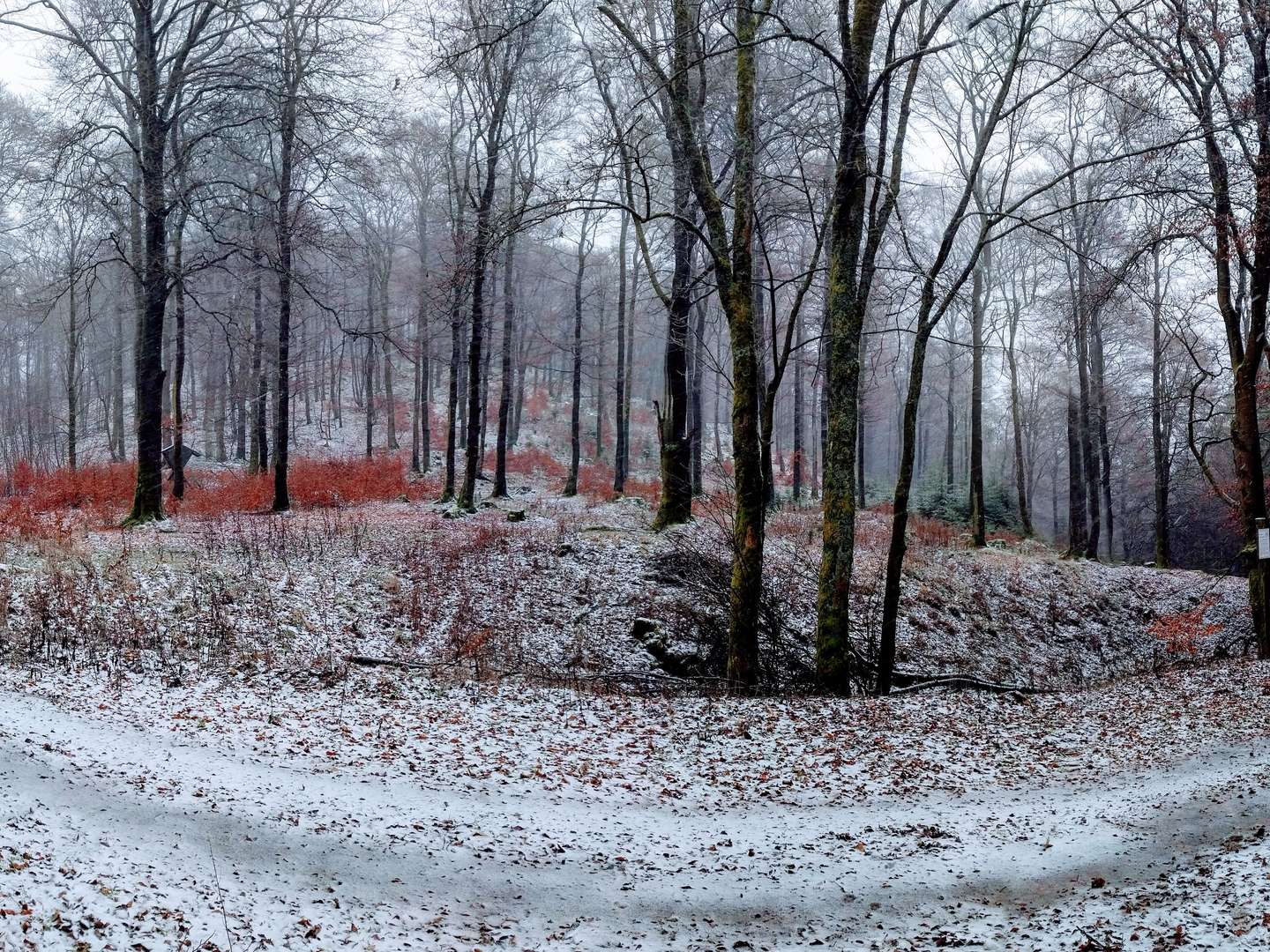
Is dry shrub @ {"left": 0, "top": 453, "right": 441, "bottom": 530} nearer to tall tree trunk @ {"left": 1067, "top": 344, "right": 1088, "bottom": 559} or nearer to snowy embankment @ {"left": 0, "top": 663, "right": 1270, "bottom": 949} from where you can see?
snowy embankment @ {"left": 0, "top": 663, "right": 1270, "bottom": 949}

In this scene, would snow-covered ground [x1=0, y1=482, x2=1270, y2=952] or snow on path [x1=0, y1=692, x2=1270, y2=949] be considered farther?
snow-covered ground [x1=0, y1=482, x2=1270, y2=952]

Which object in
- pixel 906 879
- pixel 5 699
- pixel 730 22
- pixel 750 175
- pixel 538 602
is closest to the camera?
pixel 906 879

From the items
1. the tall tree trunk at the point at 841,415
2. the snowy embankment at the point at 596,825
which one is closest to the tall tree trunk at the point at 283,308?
the tall tree trunk at the point at 841,415

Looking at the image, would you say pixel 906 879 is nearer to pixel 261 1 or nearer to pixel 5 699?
pixel 5 699

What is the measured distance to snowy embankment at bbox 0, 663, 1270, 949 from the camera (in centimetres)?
385

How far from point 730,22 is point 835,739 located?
30.7 feet

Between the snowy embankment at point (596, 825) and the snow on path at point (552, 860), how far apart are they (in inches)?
0.7

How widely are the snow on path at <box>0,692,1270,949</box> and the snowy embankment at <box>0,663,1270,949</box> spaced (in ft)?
0.06

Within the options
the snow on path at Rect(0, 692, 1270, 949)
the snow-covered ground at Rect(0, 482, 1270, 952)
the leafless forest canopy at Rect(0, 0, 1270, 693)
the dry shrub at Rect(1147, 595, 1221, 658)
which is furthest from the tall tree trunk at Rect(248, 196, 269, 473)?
the dry shrub at Rect(1147, 595, 1221, 658)

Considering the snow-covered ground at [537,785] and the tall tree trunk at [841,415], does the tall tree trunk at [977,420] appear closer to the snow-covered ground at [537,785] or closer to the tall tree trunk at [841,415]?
the snow-covered ground at [537,785]

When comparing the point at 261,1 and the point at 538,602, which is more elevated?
the point at 261,1

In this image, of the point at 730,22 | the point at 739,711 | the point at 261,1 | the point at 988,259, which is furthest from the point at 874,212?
the point at 988,259

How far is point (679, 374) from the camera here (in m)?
16.6

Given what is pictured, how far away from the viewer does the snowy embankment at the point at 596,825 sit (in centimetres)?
385
